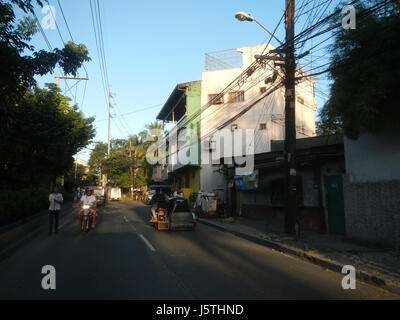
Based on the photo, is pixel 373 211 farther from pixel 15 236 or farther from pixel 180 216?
pixel 15 236

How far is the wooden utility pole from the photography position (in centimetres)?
1188

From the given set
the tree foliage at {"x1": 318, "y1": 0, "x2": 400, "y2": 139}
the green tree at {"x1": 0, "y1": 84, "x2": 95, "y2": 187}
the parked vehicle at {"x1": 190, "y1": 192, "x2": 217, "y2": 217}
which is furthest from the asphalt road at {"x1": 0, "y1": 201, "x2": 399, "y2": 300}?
the parked vehicle at {"x1": 190, "y1": 192, "x2": 217, "y2": 217}

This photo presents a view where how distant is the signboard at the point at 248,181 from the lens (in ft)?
59.2

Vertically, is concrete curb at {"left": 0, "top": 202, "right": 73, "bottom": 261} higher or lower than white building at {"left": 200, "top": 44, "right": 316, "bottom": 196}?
lower

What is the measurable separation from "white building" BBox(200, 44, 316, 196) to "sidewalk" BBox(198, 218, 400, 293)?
14.5m

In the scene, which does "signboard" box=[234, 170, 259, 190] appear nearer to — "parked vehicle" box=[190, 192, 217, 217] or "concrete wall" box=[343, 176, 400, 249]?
"parked vehicle" box=[190, 192, 217, 217]

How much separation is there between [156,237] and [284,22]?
10076 millimetres

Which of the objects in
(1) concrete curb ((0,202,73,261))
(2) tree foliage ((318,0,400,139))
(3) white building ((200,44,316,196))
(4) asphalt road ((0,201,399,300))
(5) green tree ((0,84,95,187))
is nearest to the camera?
(4) asphalt road ((0,201,399,300))

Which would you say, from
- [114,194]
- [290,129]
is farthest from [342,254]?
[114,194]

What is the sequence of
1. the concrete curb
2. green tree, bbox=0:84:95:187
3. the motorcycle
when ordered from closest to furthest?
the concrete curb → the motorcycle → green tree, bbox=0:84:95:187

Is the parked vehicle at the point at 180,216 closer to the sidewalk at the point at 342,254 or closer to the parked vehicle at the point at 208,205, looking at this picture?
the sidewalk at the point at 342,254

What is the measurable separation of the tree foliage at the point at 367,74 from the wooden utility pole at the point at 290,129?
256 cm

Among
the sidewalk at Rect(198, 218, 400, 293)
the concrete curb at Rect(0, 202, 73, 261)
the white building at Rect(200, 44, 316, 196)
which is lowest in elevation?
the sidewalk at Rect(198, 218, 400, 293)

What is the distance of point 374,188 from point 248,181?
30.2ft
